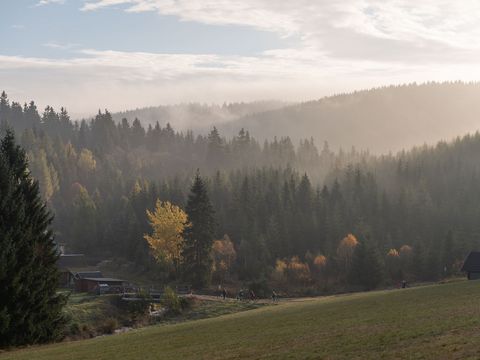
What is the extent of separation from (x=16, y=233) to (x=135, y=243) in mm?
80426

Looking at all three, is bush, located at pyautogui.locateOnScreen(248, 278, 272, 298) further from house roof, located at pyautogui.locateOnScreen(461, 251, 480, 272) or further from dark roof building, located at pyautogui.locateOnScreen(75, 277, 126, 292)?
house roof, located at pyautogui.locateOnScreen(461, 251, 480, 272)

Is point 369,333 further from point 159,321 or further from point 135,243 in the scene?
point 135,243

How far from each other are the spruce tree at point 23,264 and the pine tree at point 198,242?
47230 mm

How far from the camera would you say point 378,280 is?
104 m

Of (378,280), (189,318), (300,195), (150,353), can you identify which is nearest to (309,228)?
(300,195)

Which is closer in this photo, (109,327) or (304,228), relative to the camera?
(109,327)

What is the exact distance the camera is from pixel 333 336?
3184 centimetres

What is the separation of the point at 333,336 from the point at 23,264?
87.6ft

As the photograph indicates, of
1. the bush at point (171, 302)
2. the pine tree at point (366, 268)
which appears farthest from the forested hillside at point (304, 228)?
the bush at point (171, 302)

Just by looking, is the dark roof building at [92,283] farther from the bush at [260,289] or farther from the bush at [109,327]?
the bush at [109,327]

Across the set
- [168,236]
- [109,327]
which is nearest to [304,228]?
[168,236]

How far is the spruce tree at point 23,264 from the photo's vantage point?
44719mm

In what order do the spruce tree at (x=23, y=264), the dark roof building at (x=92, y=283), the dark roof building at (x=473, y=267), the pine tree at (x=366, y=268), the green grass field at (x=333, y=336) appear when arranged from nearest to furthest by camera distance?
the green grass field at (x=333, y=336) → the spruce tree at (x=23, y=264) → the dark roof building at (x=473, y=267) → the dark roof building at (x=92, y=283) → the pine tree at (x=366, y=268)

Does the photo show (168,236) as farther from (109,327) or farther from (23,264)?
(23,264)
